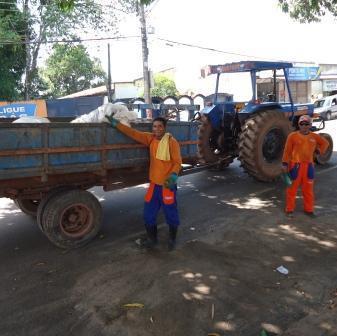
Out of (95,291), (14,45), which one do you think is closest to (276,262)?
(95,291)

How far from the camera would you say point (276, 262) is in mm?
4430

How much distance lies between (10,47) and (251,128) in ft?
47.3

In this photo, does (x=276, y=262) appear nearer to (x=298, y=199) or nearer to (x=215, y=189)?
(x=298, y=199)

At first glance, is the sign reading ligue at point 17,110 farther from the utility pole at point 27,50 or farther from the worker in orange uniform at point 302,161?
the worker in orange uniform at point 302,161

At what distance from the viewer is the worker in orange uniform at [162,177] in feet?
15.9

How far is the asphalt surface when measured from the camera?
137 inches

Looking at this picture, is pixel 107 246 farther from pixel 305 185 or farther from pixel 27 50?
pixel 27 50

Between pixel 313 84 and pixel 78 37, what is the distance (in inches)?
752

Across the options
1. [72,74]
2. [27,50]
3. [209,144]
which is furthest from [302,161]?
[72,74]

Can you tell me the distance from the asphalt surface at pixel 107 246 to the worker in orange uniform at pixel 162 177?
30 cm

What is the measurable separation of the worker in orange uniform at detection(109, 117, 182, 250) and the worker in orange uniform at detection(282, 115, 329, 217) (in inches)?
79.7

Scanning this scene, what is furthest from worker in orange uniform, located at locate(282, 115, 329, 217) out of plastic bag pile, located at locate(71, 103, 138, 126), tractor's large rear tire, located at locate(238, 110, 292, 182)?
plastic bag pile, located at locate(71, 103, 138, 126)

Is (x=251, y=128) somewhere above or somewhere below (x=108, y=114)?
below

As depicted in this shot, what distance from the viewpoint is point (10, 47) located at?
17.8 m
